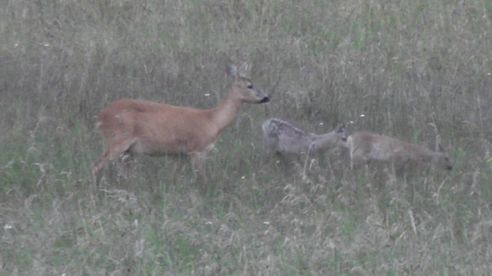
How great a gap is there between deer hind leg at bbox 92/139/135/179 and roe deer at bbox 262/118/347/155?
1.10 metres

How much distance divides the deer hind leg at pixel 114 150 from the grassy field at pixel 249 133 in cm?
14

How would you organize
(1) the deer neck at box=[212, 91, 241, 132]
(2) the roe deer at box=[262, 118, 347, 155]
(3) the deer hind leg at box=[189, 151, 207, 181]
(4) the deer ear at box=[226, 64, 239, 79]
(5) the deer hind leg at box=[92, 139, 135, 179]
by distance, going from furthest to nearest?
1. (4) the deer ear at box=[226, 64, 239, 79]
2. (1) the deer neck at box=[212, 91, 241, 132]
3. (2) the roe deer at box=[262, 118, 347, 155]
4. (5) the deer hind leg at box=[92, 139, 135, 179]
5. (3) the deer hind leg at box=[189, 151, 207, 181]

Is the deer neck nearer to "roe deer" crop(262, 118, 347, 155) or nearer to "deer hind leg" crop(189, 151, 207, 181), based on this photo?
"roe deer" crop(262, 118, 347, 155)

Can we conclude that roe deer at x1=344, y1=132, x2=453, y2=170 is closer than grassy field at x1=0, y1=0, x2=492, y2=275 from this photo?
No

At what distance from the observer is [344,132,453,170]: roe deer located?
32.7 ft

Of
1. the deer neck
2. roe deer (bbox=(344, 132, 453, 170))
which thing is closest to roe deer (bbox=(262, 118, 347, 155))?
roe deer (bbox=(344, 132, 453, 170))

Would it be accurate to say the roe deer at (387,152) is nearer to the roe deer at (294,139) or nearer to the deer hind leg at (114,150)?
the roe deer at (294,139)

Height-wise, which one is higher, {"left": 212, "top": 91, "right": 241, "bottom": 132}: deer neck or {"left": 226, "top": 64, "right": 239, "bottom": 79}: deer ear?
{"left": 226, "top": 64, "right": 239, "bottom": 79}: deer ear

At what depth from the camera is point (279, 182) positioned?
9.05 meters

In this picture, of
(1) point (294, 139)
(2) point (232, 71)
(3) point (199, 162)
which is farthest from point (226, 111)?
(3) point (199, 162)

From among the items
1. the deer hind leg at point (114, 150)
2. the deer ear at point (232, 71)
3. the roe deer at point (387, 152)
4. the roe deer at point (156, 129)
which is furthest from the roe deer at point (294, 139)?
the deer hind leg at point (114, 150)

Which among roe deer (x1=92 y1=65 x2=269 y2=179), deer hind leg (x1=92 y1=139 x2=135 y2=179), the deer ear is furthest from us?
the deer ear

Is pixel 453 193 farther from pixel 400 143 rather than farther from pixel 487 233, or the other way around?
pixel 400 143

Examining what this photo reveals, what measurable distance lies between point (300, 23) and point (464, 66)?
2.47m
